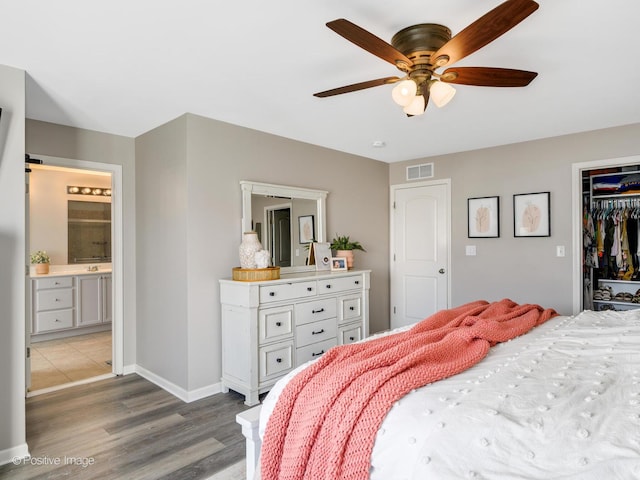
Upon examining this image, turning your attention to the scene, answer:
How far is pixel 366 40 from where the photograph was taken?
168cm

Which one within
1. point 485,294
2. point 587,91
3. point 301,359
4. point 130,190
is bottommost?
point 301,359

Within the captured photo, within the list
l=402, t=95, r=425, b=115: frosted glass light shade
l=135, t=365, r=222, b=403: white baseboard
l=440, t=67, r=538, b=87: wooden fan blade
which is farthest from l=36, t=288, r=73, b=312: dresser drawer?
l=440, t=67, r=538, b=87: wooden fan blade

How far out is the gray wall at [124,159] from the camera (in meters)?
3.50

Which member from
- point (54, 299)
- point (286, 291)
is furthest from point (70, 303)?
point (286, 291)

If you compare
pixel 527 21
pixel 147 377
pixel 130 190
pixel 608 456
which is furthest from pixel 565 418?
pixel 130 190

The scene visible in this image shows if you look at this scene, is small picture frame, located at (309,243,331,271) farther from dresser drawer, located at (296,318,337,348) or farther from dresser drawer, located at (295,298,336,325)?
Answer: dresser drawer, located at (296,318,337,348)

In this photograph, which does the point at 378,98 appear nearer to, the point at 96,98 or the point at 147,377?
the point at 96,98

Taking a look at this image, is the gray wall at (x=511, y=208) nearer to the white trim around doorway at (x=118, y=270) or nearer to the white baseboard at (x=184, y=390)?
the white baseboard at (x=184, y=390)

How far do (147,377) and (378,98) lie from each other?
10.4ft

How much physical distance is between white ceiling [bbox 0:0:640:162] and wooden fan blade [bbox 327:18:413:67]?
0.64ft

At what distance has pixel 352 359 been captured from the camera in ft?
5.32

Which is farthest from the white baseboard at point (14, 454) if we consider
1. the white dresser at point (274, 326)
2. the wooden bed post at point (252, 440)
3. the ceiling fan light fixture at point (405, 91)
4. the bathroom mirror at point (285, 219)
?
the ceiling fan light fixture at point (405, 91)

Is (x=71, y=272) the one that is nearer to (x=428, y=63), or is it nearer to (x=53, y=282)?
(x=53, y=282)

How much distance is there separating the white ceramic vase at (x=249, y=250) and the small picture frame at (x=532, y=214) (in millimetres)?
2773
